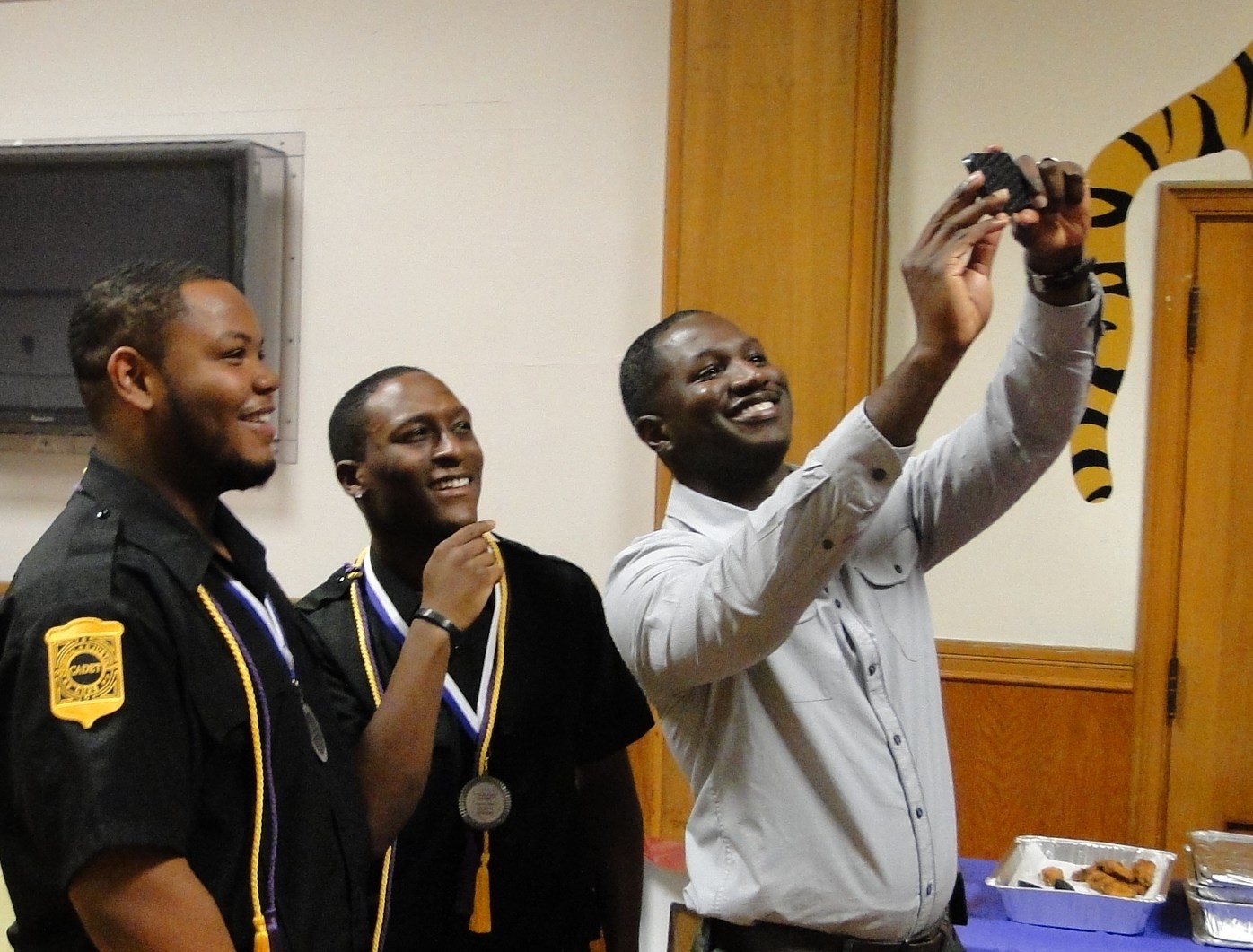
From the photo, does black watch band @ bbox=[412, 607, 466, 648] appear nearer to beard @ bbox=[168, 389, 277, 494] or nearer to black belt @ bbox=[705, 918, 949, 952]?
beard @ bbox=[168, 389, 277, 494]

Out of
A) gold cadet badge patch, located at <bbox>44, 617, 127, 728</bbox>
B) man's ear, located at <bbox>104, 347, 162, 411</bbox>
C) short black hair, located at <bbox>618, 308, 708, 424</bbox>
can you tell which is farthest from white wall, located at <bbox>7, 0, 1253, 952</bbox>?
gold cadet badge patch, located at <bbox>44, 617, 127, 728</bbox>

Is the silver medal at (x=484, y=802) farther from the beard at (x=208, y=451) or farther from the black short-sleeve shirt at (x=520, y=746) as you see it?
the beard at (x=208, y=451)

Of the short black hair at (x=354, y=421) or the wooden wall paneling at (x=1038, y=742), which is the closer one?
the short black hair at (x=354, y=421)

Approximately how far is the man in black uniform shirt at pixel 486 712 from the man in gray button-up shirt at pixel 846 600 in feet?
0.72

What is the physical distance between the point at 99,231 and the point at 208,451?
8.67ft

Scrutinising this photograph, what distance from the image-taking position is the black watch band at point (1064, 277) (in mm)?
1411

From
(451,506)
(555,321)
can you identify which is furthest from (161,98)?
Result: (451,506)

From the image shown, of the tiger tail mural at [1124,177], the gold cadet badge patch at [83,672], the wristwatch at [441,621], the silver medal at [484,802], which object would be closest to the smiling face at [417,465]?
the wristwatch at [441,621]

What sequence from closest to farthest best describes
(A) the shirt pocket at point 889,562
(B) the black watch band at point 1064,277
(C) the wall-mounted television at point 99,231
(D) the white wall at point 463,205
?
(B) the black watch band at point 1064,277 → (A) the shirt pocket at point 889,562 → (D) the white wall at point 463,205 → (C) the wall-mounted television at point 99,231

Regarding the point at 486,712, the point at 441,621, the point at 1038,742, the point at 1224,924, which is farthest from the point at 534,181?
the point at 1224,924

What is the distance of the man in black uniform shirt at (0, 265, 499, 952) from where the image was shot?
108cm

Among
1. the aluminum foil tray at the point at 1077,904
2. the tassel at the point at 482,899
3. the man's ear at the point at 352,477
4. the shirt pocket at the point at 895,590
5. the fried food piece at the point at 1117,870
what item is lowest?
the aluminum foil tray at the point at 1077,904

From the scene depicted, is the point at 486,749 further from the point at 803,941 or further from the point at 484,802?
the point at 803,941

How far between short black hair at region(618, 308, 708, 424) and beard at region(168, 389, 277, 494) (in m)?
0.59
